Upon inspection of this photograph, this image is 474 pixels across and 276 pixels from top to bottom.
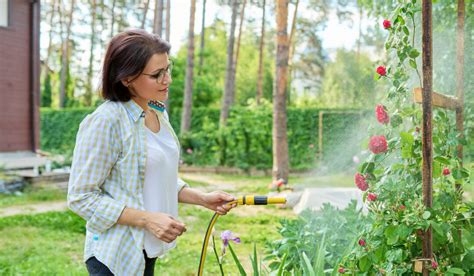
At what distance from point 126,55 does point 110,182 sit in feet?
1.07

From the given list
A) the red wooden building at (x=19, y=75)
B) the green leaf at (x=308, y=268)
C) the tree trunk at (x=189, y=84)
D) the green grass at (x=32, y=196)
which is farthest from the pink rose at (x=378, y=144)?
the tree trunk at (x=189, y=84)

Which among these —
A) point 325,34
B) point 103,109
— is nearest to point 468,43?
point 103,109

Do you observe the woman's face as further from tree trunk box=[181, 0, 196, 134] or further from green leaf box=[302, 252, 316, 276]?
tree trunk box=[181, 0, 196, 134]

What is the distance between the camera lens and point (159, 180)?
1493 mm

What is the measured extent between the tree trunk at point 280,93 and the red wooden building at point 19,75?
403cm

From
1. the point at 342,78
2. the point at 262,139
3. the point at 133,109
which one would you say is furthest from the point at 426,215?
the point at 342,78

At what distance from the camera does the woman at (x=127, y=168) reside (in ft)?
→ 4.54

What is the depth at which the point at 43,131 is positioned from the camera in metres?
17.4

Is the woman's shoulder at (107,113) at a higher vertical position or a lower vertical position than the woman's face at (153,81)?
lower

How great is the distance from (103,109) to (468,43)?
2.16 metres

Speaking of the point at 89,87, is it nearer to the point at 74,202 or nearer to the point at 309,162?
the point at 309,162

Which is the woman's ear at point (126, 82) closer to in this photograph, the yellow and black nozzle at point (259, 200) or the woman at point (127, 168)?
the woman at point (127, 168)

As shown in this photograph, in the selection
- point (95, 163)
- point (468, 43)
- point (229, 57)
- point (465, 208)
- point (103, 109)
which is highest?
point (229, 57)

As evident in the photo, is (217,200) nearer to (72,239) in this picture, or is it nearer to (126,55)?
(126,55)
